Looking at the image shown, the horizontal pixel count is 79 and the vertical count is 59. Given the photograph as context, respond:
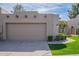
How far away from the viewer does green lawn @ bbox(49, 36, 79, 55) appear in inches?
386

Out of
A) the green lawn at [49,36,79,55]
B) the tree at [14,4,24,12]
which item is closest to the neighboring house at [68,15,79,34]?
the green lawn at [49,36,79,55]

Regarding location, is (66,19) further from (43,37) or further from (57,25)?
(43,37)

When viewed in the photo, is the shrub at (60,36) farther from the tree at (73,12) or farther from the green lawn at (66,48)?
the tree at (73,12)

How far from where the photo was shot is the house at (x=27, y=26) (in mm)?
11961

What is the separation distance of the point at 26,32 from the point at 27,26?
52 cm

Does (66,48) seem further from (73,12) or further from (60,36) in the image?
(73,12)

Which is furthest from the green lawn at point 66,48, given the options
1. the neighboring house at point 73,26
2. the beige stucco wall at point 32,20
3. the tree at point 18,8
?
the tree at point 18,8

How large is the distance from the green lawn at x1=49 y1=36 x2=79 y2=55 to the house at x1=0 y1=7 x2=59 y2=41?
82 centimetres

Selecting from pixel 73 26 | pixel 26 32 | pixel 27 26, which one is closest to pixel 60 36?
pixel 73 26

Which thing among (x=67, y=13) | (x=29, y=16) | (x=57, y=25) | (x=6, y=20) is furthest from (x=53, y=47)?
(x=6, y=20)

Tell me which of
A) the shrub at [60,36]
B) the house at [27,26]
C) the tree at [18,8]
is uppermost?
the tree at [18,8]

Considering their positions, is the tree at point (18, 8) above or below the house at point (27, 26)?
above

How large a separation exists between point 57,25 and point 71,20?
0.80m

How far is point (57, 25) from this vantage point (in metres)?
11.1
